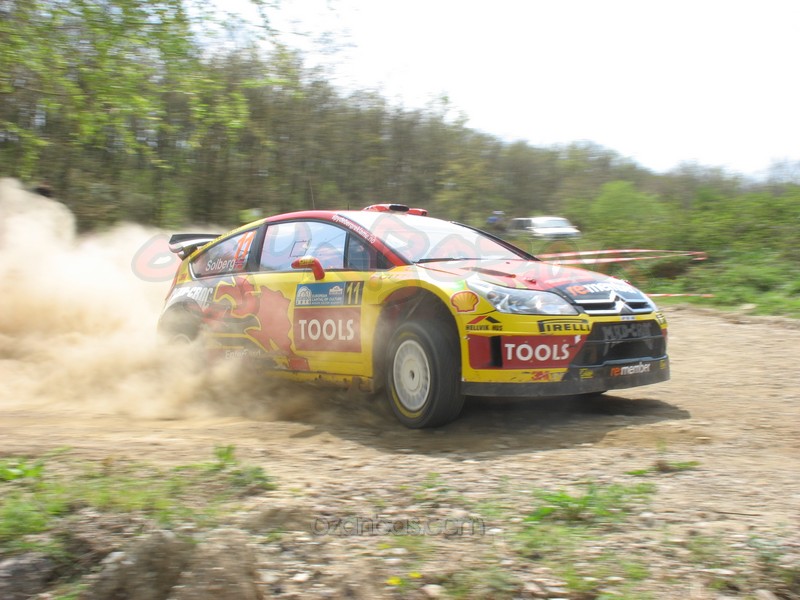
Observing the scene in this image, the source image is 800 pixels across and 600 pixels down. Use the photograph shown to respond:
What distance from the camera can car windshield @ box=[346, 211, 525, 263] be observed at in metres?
5.50

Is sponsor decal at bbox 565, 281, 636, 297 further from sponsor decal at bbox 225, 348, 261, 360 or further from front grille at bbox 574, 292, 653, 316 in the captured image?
sponsor decal at bbox 225, 348, 261, 360

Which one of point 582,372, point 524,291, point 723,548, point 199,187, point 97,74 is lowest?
point 723,548

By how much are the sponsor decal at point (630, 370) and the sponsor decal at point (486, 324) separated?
2.86 ft

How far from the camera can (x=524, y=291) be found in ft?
15.9

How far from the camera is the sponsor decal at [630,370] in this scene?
16.3 ft

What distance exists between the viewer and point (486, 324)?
4672 mm

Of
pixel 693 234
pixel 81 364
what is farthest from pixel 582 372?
pixel 693 234

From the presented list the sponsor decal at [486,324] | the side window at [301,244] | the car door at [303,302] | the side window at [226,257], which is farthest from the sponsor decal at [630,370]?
the side window at [226,257]

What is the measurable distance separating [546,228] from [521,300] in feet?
44.4

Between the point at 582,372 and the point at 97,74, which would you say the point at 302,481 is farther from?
the point at 97,74

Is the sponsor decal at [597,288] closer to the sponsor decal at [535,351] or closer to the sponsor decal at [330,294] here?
the sponsor decal at [535,351]

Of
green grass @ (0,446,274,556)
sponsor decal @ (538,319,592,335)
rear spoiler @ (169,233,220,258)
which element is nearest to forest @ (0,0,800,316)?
rear spoiler @ (169,233,220,258)

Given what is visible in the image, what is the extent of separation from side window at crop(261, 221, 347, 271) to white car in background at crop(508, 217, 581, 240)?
1096cm

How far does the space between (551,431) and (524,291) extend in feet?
3.04
